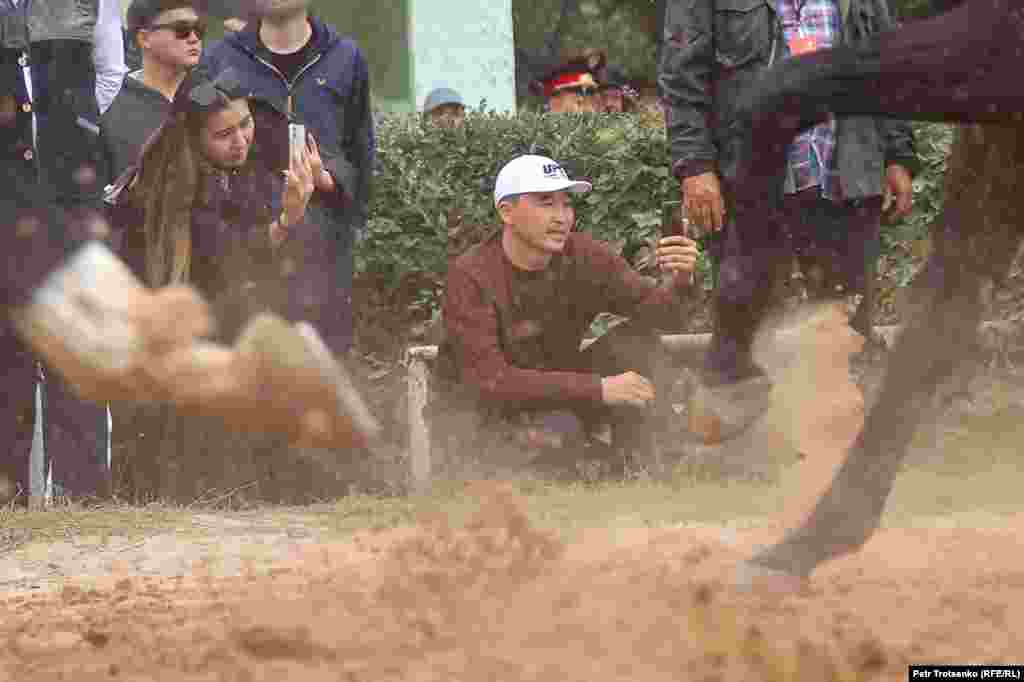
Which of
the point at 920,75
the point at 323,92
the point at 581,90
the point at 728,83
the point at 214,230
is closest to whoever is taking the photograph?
the point at 920,75

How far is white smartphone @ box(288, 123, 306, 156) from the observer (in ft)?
23.9

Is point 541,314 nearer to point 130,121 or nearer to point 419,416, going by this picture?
point 419,416

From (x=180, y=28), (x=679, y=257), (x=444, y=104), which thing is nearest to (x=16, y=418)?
(x=180, y=28)

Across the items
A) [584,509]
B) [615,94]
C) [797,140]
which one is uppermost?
[615,94]

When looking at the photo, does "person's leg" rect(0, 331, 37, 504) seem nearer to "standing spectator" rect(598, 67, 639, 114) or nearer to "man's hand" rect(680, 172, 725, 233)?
"man's hand" rect(680, 172, 725, 233)

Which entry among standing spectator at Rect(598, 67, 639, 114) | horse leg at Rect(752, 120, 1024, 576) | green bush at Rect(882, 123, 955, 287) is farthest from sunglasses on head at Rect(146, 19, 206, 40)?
standing spectator at Rect(598, 67, 639, 114)

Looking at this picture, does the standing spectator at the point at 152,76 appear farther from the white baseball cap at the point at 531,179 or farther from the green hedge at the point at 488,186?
the green hedge at the point at 488,186

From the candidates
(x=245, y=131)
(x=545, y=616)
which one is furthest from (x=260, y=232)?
(x=545, y=616)

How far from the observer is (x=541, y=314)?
24.6ft

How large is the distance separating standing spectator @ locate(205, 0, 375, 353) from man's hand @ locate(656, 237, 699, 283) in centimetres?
121

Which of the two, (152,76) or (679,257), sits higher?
(152,76)

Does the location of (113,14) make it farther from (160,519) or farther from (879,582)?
(879,582)

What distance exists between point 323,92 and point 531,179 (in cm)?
87

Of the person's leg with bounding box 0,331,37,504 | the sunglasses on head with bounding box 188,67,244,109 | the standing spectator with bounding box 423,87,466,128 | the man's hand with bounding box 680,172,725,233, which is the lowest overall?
the person's leg with bounding box 0,331,37,504
